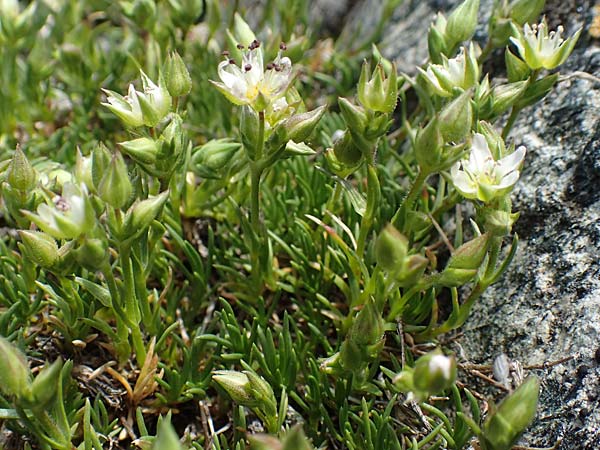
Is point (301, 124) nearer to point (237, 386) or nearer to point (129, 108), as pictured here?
point (129, 108)

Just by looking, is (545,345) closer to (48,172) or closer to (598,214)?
(598,214)

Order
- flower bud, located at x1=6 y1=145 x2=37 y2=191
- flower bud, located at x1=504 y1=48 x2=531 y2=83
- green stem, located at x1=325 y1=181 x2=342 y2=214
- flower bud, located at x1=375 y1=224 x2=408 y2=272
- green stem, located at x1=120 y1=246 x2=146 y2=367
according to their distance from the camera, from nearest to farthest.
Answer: flower bud, located at x1=375 y1=224 x2=408 y2=272
green stem, located at x1=120 y1=246 x2=146 y2=367
flower bud, located at x1=6 y1=145 x2=37 y2=191
flower bud, located at x1=504 y1=48 x2=531 y2=83
green stem, located at x1=325 y1=181 x2=342 y2=214

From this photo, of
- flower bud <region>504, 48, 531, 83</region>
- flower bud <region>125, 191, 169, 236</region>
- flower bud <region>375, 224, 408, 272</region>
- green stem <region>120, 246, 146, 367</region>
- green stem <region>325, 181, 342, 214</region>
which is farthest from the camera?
green stem <region>325, 181, 342, 214</region>

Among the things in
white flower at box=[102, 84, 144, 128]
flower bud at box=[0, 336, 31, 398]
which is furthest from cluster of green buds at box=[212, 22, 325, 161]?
flower bud at box=[0, 336, 31, 398]

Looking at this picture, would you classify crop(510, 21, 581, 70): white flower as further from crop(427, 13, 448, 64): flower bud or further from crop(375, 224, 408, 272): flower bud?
crop(375, 224, 408, 272): flower bud

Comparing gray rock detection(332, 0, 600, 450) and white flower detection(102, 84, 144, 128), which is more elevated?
white flower detection(102, 84, 144, 128)

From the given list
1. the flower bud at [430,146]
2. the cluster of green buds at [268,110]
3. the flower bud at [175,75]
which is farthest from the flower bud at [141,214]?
the flower bud at [430,146]

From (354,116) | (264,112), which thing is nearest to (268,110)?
(264,112)

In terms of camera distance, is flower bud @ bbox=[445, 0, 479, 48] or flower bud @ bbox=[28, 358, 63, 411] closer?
flower bud @ bbox=[28, 358, 63, 411]
